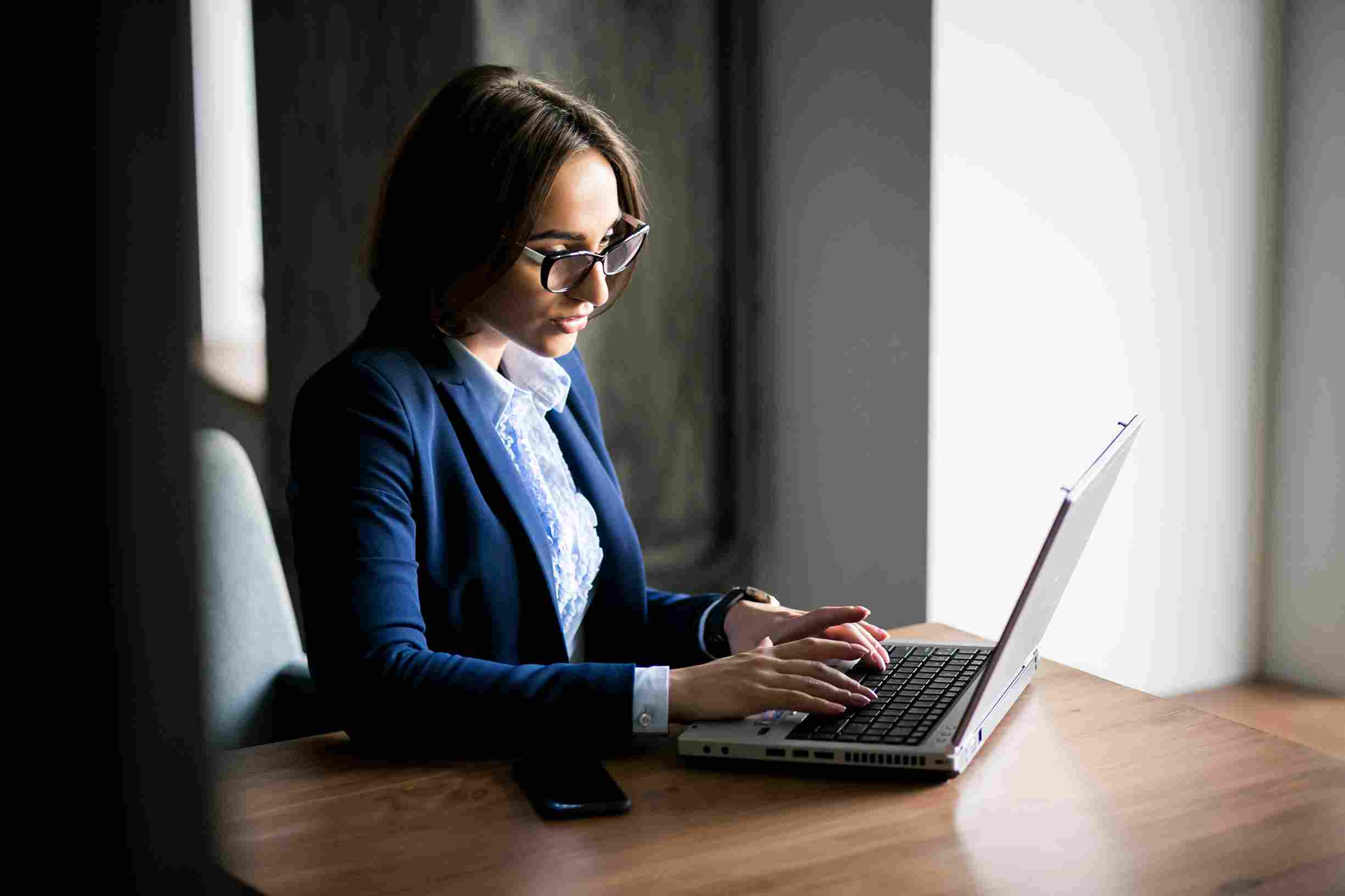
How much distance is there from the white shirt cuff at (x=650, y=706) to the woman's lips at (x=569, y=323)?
470 mm

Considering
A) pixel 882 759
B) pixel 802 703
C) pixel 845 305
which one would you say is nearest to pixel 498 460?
pixel 802 703

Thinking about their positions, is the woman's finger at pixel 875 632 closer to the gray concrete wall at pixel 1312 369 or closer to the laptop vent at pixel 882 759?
the laptop vent at pixel 882 759

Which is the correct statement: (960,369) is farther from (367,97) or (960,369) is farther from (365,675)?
(365,675)

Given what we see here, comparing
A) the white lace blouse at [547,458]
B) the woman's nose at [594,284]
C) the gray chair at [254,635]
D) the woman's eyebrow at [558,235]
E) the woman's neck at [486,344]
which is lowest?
the gray chair at [254,635]

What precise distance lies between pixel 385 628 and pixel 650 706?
28 centimetres

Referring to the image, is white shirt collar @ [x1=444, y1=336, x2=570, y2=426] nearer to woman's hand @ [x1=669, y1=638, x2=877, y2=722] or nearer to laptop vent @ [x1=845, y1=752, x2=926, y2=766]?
woman's hand @ [x1=669, y1=638, x2=877, y2=722]

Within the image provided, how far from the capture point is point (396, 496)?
1368 millimetres

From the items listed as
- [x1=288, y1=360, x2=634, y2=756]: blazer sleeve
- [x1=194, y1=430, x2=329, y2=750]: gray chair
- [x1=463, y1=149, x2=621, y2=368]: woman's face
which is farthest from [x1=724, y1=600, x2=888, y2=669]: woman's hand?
[x1=194, y1=430, x2=329, y2=750]: gray chair

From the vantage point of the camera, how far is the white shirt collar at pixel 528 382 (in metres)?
1.58

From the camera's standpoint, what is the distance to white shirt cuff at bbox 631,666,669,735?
121 centimetres

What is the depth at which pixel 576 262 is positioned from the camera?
1.49m

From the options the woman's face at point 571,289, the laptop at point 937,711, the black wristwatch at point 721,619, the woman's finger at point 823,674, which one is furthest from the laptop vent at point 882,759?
the woman's face at point 571,289

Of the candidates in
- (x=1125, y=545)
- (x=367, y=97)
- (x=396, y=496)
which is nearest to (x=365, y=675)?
(x=396, y=496)

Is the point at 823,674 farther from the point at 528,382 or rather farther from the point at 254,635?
Answer: the point at 254,635
